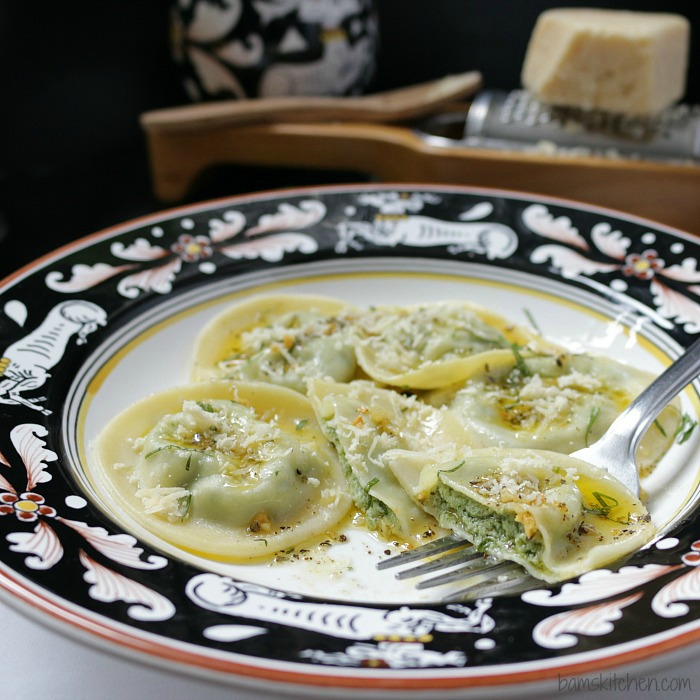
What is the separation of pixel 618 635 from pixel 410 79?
19.7 feet

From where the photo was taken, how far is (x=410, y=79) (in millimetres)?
7211

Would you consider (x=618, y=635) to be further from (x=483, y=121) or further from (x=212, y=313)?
(x=483, y=121)

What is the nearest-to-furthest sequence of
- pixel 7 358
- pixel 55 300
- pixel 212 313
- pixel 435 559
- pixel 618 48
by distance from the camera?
pixel 435 559 < pixel 7 358 < pixel 55 300 < pixel 212 313 < pixel 618 48

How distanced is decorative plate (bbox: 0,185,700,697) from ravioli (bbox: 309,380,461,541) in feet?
0.46

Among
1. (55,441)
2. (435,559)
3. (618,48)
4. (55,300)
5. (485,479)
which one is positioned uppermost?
(618,48)

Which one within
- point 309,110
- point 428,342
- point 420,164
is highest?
point 309,110

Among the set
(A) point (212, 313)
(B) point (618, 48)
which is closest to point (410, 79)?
(B) point (618, 48)

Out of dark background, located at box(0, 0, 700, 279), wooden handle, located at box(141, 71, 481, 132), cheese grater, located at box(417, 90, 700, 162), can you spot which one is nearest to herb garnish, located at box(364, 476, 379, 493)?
cheese grater, located at box(417, 90, 700, 162)

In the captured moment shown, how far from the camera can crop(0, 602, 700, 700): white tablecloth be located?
89.7 inches

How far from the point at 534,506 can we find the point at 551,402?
745 millimetres

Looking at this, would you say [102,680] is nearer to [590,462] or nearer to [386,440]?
[386,440]

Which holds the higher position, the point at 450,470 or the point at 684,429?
the point at 450,470

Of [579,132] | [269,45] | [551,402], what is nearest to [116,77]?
[269,45]

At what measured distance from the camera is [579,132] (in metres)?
5.24
